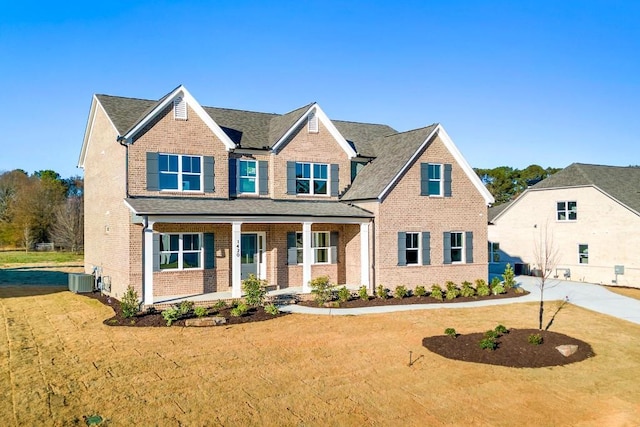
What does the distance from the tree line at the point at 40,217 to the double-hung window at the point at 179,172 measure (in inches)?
1631

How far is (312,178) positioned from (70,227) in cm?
4210

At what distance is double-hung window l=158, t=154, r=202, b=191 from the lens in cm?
2195

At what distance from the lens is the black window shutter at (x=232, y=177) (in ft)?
78.3

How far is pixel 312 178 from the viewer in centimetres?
2586

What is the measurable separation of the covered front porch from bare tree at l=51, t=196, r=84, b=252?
41.8 meters

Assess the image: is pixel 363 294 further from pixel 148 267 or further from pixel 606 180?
pixel 606 180

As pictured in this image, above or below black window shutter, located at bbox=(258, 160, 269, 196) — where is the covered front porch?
below

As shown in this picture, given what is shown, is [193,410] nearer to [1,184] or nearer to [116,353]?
[116,353]

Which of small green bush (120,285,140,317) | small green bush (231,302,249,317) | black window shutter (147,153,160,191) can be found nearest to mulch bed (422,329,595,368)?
small green bush (231,302,249,317)

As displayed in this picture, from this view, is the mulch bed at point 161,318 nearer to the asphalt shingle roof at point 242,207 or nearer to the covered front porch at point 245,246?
the covered front porch at point 245,246

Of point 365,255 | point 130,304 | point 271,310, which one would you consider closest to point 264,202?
point 365,255

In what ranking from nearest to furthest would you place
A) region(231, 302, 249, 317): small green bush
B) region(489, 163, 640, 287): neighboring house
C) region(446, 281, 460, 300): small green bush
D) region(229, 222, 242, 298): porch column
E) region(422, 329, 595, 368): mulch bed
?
region(422, 329, 595, 368): mulch bed < region(231, 302, 249, 317): small green bush < region(229, 222, 242, 298): porch column < region(446, 281, 460, 300): small green bush < region(489, 163, 640, 287): neighboring house

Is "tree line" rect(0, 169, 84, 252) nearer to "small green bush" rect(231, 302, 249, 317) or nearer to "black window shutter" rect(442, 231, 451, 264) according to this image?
"small green bush" rect(231, 302, 249, 317)

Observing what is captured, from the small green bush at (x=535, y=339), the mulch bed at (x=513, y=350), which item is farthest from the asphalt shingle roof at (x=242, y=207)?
the small green bush at (x=535, y=339)
